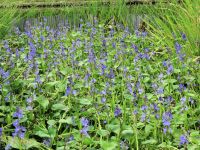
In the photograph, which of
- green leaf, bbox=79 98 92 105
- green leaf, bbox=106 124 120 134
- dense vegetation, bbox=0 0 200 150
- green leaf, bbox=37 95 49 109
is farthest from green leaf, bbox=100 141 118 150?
green leaf, bbox=37 95 49 109

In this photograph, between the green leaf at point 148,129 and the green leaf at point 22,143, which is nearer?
the green leaf at point 22,143

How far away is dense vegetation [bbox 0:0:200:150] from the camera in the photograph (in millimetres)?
2129

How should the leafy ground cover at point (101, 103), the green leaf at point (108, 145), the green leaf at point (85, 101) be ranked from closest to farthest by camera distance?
the green leaf at point (108, 145) < the leafy ground cover at point (101, 103) < the green leaf at point (85, 101)

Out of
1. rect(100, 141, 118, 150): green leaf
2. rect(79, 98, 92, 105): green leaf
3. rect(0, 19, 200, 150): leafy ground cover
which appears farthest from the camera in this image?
rect(79, 98, 92, 105): green leaf

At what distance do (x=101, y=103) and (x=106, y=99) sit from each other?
11 cm

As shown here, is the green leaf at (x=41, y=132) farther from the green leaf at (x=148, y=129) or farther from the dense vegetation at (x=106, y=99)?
the green leaf at (x=148, y=129)

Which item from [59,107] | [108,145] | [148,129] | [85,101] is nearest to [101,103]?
[85,101]

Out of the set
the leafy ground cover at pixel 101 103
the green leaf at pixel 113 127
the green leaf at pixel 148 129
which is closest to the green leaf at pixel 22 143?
the leafy ground cover at pixel 101 103

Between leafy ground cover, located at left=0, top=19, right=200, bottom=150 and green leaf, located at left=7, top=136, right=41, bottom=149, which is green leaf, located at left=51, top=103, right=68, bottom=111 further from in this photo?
green leaf, located at left=7, top=136, right=41, bottom=149

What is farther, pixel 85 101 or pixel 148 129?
pixel 85 101

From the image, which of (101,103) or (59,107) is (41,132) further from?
(101,103)

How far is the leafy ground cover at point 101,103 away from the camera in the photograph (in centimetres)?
212

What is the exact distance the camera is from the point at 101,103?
2457 millimetres

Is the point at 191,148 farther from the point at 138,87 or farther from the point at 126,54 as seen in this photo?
the point at 126,54
